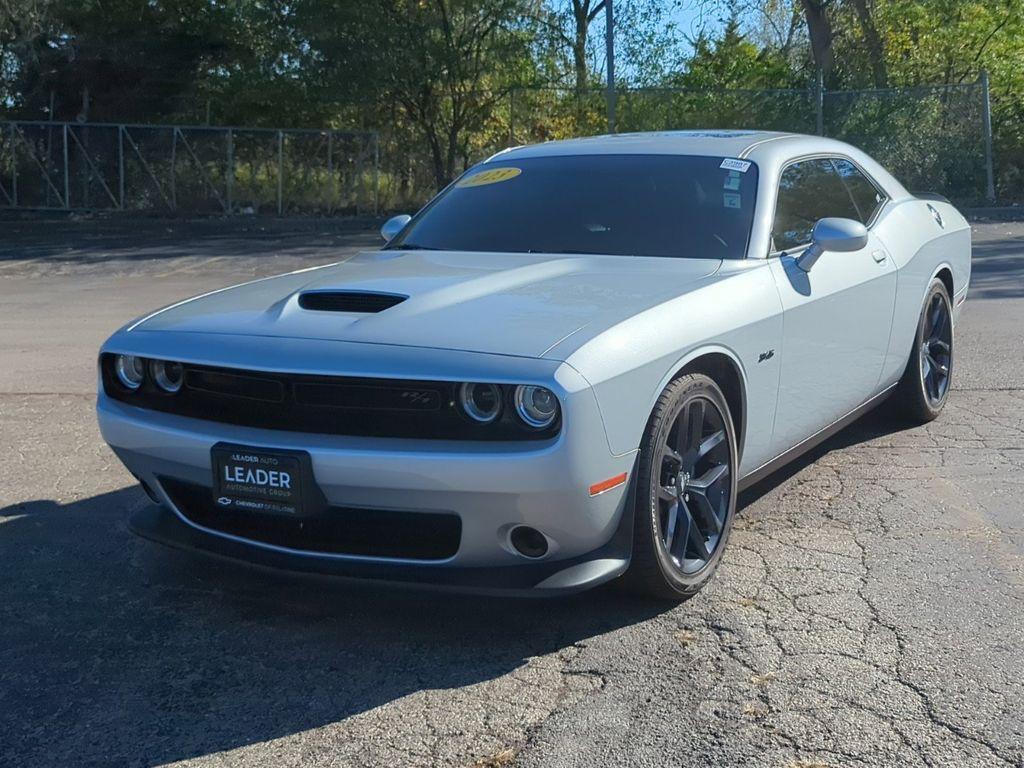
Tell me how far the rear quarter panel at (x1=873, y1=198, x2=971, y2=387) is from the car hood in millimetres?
1509

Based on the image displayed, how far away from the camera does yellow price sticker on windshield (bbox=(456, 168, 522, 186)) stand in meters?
5.40

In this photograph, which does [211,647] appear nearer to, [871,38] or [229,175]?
[229,175]

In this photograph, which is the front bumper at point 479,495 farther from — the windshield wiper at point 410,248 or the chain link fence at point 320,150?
the chain link fence at point 320,150

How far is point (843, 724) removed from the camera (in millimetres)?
3143

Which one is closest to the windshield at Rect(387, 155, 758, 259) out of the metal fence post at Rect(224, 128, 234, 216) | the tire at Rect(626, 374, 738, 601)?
the tire at Rect(626, 374, 738, 601)

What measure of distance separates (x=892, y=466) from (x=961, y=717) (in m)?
2.54

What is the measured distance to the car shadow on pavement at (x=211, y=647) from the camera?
3221mm

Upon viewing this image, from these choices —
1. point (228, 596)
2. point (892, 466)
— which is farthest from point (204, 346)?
point (892, 466)

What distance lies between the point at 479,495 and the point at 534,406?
0.29 metres

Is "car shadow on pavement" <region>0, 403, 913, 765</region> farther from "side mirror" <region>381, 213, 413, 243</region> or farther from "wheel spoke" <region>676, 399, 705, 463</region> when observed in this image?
"side mirror" <region>381, 213, 413, 243</region>

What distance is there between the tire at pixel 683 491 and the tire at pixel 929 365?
223 cm

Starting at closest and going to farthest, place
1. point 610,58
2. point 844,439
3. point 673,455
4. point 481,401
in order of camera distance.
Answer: point 481,401 → point 673,455 → point 844,439 → point 610,58

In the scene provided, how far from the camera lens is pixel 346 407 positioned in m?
3.59

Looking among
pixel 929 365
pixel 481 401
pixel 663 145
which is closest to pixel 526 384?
pixel 481 401
